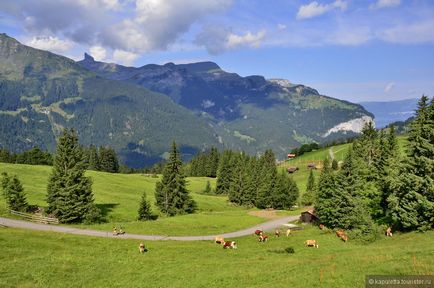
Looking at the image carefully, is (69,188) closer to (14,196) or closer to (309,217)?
(14,196)

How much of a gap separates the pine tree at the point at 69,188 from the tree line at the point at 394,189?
3949 cm

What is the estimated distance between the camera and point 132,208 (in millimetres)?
84438

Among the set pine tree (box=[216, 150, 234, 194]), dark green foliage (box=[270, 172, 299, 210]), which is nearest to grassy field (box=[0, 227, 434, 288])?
dark green foliage (box=[270, 172, 299, 210])

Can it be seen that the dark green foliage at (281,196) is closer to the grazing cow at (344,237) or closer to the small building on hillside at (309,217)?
the small building on hillside at (309,217)

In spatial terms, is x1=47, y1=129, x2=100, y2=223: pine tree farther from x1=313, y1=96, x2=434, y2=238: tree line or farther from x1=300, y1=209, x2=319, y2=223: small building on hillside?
x1=300, y1=209, x2=319, y2=223: small building on hillside

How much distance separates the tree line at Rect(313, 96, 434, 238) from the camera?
46719mm

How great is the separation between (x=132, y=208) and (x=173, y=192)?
10.0m

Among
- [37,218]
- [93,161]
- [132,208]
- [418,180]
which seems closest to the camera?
[418,180]

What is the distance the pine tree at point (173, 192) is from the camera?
88938 mm

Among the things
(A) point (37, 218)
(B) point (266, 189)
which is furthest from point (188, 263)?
(B) point (266, 189)

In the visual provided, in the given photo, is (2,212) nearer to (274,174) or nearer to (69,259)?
(69,259)

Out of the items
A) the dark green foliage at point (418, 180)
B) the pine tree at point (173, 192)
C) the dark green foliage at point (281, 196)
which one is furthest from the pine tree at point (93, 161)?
the dark green foliage at point (418, 180)

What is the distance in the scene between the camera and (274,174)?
117 meters

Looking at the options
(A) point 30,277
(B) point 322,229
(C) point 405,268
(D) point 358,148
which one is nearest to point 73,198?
(A) point 30,277
